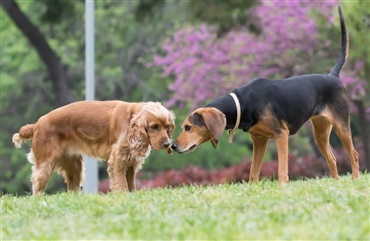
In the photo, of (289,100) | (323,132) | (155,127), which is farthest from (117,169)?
(323,132)

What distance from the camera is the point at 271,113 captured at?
913 centimetres

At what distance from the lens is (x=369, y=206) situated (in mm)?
6523

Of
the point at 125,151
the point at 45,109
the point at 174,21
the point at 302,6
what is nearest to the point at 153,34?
the point at 174,21

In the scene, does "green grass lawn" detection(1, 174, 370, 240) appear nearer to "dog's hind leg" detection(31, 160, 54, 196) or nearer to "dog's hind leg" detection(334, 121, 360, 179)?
"dog's hind leg" detection(31, 160, 54, 196)

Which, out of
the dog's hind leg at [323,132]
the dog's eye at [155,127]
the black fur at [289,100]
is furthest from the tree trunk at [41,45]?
the black fur at [289,100]

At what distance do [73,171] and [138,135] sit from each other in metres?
1.39

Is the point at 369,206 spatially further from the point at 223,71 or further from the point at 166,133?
the point at 223,71

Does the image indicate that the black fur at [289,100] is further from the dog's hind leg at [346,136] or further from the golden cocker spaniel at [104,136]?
the golden cocker spaniel at [104,136]

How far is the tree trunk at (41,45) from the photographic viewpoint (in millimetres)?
20781

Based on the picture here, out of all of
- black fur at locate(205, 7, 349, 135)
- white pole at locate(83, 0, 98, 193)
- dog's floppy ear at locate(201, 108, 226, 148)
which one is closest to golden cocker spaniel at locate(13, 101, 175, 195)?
dog's floppy ear at locate(201, 108, 226, 148)

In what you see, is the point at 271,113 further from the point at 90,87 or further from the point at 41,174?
the point at 90,87

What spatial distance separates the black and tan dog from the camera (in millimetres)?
8969

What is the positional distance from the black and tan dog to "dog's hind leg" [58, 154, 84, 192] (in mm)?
1747

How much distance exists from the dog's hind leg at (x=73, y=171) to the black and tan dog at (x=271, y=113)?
1.75 metres
